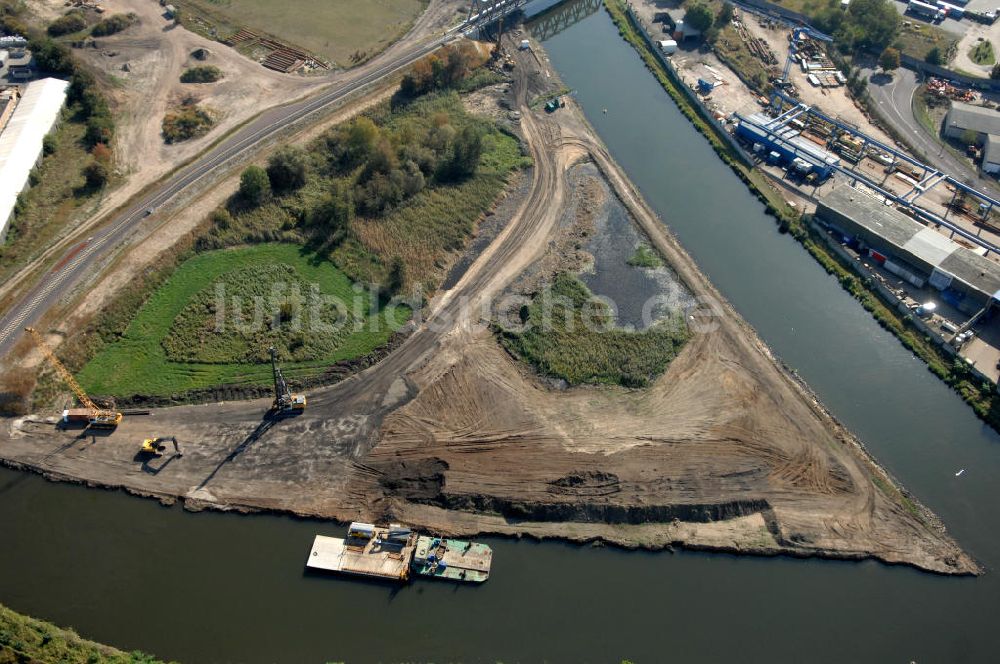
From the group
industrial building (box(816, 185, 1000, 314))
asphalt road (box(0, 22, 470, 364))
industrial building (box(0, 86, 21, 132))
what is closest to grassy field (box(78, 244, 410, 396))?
asphalt road (box(0, 22, 470, 364))

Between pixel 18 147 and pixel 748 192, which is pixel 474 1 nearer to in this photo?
pixel 748 192

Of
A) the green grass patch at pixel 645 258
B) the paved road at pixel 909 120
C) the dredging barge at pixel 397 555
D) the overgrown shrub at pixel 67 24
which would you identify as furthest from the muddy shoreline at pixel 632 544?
the overgrown shrub at pixel 67 24

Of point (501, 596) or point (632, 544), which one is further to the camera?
point (632, 544)

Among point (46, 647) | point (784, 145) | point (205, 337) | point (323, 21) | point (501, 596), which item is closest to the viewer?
point (46, 647)

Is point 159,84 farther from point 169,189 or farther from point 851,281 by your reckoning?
point 851,281

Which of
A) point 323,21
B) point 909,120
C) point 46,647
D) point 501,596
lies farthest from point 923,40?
point 46,647

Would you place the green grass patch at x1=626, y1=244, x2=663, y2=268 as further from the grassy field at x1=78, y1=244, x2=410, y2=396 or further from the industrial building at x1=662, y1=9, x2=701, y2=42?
the industrial building at x1=662, y1=9, x2=701, y2=42

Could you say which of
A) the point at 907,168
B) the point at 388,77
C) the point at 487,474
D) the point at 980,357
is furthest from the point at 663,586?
the point at 388,77
